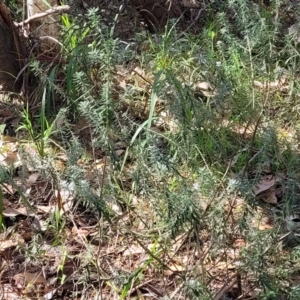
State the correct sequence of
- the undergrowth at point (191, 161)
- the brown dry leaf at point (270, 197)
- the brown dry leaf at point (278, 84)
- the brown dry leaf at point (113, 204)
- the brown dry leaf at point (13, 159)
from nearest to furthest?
the undergrowth at point (191, 161), the brown dry leaf at point (113, 204), the brown dry leaf at point (270, 197), the brown dry leaf at point (13, 159), the brown dry leaf at point (278, 84)

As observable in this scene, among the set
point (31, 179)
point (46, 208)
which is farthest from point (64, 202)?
point (31, 179)

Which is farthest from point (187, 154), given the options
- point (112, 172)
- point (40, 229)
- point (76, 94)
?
point (76, 94)

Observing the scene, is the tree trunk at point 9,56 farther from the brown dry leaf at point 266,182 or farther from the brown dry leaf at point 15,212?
the brown dry leaf at point 266,182

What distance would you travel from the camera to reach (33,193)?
295 cm

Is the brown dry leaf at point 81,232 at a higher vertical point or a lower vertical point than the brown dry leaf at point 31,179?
lower

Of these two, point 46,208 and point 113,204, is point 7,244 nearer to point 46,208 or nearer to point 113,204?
point 46,208

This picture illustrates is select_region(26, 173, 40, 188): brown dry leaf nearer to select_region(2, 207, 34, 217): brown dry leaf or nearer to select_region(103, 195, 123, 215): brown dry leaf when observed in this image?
select_region(2, 207, 34, 217): brown dry leaf

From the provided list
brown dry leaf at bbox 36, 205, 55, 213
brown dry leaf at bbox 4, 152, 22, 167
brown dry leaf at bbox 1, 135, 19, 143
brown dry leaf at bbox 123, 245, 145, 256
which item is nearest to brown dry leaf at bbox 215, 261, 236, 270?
brown dry leaf at bbox 123, 245, 145, 256

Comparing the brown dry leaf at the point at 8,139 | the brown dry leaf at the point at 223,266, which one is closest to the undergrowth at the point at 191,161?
the brown dry leaf at the point at 223,266

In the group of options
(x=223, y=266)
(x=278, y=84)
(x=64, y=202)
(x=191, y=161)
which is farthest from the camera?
(x=278, y=84)

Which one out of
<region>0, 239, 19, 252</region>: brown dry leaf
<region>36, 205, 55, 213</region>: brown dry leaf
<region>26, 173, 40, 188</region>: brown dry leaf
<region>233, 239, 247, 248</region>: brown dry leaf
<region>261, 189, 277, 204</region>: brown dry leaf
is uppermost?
<region>233, 239, 247, 248</region>: brown dry leaf

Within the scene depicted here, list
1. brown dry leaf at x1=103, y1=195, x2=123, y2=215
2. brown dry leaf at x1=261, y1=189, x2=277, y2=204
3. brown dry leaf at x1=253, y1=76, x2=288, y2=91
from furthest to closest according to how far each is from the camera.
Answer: brown dry leaf at x1=253, y1=76, x2=288, y2=91 < brown dry leaf at x1=261, y1=189, x2=277, y2=204 < brown dry leaf at x1=103, y1=195, x2=123, y2=215

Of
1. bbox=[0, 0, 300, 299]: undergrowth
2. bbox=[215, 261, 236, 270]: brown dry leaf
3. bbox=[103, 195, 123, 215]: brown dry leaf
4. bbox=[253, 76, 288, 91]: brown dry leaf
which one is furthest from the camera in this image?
bbox=[253, 76, 288, 91]: brown dry leaf

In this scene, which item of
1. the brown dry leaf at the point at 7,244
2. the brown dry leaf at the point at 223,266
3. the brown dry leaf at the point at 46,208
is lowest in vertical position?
the brown dry leaf at the point at 7,244
